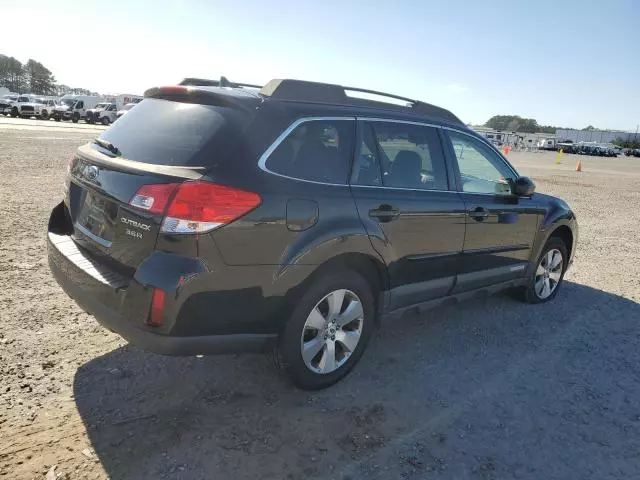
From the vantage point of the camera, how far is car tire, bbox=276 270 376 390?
3.08 metres

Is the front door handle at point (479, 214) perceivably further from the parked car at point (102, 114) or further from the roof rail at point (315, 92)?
the parked car at point (102, 114)

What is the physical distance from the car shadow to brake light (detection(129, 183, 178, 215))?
122cm

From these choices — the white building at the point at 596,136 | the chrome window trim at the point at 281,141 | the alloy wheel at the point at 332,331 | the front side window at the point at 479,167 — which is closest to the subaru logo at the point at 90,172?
the chrome window trim at the point at 281,141

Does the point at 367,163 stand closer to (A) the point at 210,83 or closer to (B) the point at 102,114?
(A) the point at 210,83

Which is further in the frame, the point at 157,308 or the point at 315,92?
the point at 315,92

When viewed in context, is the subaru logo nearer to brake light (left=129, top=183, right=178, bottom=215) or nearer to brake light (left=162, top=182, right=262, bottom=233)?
brake light (left=129, top=183, right=178, bottom=215)

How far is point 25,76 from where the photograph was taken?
401 ft

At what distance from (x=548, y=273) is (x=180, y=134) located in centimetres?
418

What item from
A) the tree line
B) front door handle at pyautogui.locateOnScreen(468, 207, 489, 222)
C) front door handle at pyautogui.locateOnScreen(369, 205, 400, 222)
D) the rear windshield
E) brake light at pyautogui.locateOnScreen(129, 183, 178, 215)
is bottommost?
front door handle at pyautogui.locateOnScreen(468, 207, 489, 222)

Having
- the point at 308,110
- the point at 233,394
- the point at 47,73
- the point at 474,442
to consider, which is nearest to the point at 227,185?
the point at 308,110

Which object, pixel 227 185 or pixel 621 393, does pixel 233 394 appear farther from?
pixel 621 393

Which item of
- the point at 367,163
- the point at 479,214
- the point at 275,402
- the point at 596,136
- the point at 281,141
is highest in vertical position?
the point at 596,136

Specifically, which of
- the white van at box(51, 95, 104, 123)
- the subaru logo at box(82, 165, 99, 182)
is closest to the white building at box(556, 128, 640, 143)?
the white van at box(51, 95, 104, 123)

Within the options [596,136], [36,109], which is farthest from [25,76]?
[596,136]
